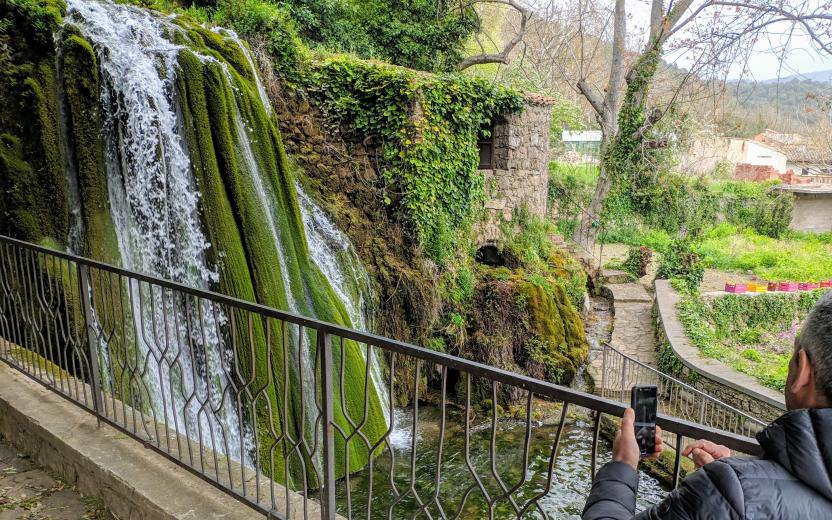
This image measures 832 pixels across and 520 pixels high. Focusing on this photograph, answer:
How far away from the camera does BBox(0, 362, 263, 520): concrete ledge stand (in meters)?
2.36

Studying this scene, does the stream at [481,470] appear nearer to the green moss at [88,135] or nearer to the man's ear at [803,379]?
the green moss at [88,135]

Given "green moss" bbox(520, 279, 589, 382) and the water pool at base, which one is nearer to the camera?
the water pool at base

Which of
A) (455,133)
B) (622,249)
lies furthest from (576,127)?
(455,133)

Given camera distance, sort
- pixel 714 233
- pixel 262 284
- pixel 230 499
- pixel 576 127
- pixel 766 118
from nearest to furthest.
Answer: pixel 230 499
pixel 262 284
pixel 714 233
pixel 576 127
pixel 766 118

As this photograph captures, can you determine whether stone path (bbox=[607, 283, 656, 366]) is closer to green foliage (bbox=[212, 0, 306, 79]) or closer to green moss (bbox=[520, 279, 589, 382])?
green moss (bbox=[520, 279, 589, 382])

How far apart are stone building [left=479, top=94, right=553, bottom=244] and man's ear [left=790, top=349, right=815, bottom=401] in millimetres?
9703

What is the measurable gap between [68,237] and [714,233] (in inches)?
921

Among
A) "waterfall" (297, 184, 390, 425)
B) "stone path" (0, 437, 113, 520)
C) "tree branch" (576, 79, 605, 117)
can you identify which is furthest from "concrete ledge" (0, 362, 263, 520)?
"tree branch" (576, 79, 605, 117)

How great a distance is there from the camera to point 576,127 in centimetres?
2603

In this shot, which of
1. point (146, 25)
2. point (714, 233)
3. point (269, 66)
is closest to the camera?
point (146, 25)

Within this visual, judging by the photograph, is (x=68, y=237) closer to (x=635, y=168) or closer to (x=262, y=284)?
(x=262, y=284)

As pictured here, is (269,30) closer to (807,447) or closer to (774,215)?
(807,447)

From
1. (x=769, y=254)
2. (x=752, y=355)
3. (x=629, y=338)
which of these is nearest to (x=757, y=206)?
(x=769, y=254)

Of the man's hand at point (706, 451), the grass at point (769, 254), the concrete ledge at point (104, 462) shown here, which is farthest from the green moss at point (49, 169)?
the grass at point (769, 254)
